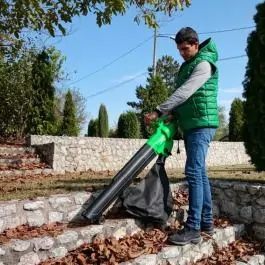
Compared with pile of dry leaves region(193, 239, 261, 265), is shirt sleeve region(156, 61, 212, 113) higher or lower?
higher

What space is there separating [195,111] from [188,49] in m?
0.66

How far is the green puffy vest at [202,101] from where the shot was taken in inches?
168

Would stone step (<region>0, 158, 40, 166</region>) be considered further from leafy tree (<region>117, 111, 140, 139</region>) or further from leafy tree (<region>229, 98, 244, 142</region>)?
leafy tree (<region>229, 98, 244, 142</region>)

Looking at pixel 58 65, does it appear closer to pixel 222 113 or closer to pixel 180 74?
pixel 180 74

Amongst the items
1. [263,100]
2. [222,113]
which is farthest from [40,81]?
[222,113]

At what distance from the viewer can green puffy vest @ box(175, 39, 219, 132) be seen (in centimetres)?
427

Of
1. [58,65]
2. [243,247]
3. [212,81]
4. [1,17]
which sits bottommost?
[243,247]

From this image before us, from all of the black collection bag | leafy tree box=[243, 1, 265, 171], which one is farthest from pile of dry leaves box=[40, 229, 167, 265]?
leafy tree box=[243, 1, 265, 171]

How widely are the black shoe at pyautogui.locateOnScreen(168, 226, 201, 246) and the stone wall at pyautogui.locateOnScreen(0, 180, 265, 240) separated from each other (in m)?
1.13

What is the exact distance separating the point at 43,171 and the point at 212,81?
21.6 feet

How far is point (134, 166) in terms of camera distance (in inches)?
176

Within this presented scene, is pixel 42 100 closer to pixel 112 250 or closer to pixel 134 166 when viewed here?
pixel 134 166

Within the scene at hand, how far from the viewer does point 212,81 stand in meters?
4.41

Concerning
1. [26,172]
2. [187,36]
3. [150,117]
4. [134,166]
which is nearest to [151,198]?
[134,166]
